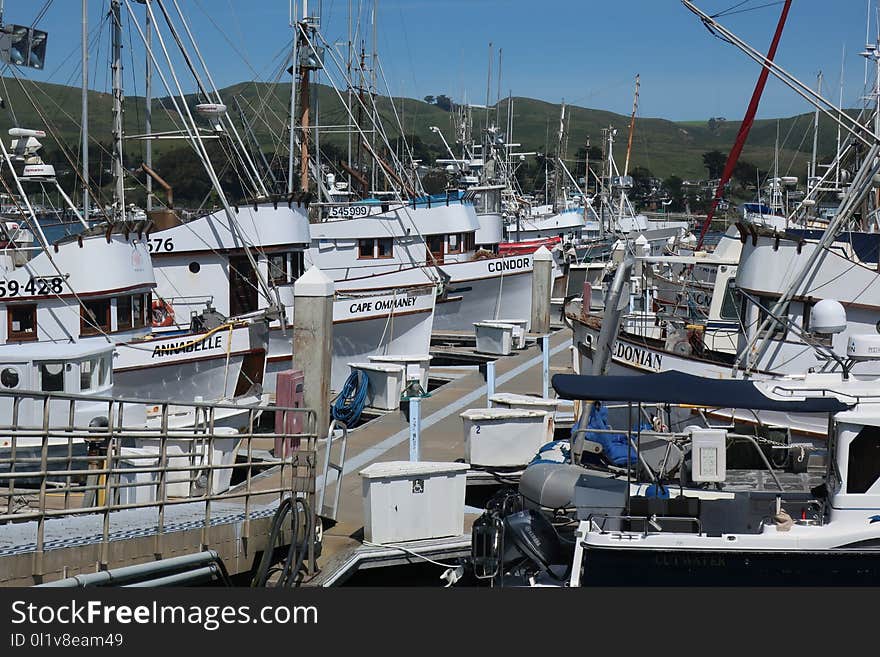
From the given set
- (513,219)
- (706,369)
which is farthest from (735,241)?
(513,219)

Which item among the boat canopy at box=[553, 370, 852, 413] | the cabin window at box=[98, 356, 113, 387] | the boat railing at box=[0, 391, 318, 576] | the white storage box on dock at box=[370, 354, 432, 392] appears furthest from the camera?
the white storage box on dock at box=[370, 354, 432, 392]

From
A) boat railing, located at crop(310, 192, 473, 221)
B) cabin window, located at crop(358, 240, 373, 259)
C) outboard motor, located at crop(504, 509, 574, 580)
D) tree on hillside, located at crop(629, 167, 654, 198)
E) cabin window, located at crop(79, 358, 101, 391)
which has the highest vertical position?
tree on hillside, located at crop(629, 167, 654, 198)

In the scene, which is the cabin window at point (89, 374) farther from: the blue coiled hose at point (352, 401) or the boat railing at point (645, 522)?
the boat railing at point (645, 522)

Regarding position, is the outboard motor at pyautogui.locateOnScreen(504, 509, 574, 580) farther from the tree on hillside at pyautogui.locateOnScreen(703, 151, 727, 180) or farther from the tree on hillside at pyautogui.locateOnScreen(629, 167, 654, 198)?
the tree on hillside at pyautogui.locateOnScreen(703, 151, 727, 180)

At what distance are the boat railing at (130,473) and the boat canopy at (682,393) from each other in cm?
273

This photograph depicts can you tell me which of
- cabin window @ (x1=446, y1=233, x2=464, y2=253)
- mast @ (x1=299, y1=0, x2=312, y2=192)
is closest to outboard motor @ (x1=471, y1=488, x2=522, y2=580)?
mast @ (x1=299, y1=0, x2=312, y2=192)

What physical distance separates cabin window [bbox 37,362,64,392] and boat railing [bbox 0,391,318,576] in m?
0.39

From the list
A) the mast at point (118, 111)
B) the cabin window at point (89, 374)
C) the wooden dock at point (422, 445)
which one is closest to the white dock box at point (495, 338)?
the wooden dock at point (422, 445)

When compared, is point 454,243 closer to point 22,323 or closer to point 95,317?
point 95,317

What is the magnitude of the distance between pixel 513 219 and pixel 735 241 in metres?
34.2

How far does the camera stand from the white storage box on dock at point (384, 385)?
19.9m

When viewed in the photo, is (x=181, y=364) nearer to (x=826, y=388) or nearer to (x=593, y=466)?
(x=593, y=466)

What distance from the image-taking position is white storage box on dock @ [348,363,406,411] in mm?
19922
